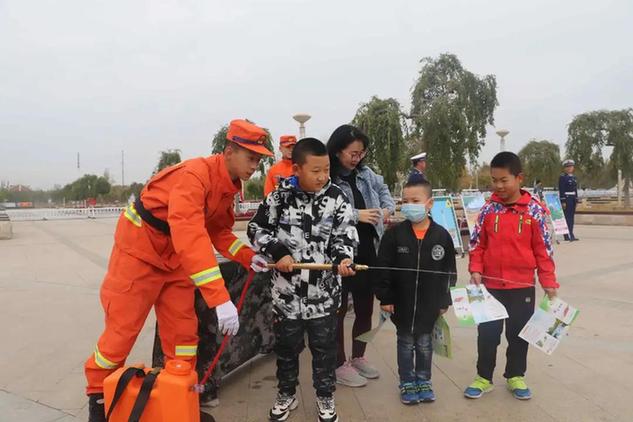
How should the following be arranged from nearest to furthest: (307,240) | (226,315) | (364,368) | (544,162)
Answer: (226,315), (307,240), (364,368), (544,162)

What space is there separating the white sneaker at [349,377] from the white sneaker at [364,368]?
73 mm

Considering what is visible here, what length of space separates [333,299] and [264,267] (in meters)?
0.43

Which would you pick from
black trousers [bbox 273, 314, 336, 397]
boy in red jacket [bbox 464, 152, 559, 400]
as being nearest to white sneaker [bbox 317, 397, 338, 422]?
black trousers [bbox 273, 314, 336, 397]

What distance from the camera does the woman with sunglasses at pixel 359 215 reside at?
3074 millimetres

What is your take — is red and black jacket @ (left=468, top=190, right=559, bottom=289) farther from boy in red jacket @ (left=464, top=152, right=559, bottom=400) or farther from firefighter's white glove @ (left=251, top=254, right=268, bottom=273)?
firefighter's white glove @ (left=251, top=254, right=268, bottom=273)

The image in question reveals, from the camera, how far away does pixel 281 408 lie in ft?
9.05

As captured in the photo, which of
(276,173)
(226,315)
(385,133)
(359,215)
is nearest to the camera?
(226,315)

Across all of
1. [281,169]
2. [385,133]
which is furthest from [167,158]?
[281,169]

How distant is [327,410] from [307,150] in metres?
1.43

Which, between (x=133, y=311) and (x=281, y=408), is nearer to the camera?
(x=133, y=311)

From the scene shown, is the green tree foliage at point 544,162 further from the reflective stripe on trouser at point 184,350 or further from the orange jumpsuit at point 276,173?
the reflective stripe on trouser at point 184,350

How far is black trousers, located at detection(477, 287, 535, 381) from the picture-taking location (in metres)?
3.02

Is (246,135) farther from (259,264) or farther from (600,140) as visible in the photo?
(600,140)

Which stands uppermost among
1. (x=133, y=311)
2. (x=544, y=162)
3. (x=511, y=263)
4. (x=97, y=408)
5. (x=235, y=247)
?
(x=544, y=162)
